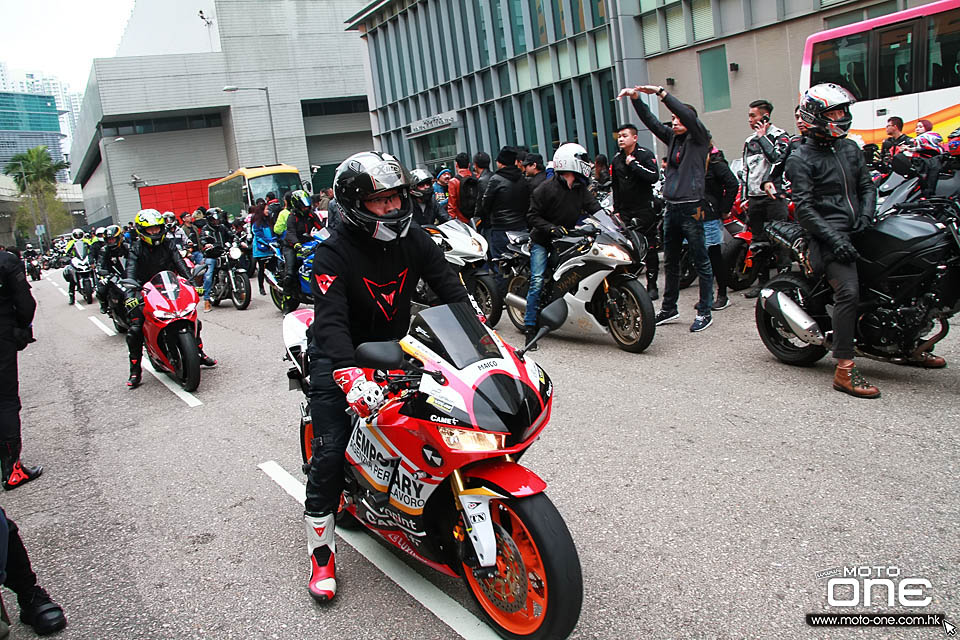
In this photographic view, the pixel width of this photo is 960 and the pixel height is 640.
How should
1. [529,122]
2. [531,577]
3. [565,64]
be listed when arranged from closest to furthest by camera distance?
1. [531,577]
2. [565,64]
3. [529,122]

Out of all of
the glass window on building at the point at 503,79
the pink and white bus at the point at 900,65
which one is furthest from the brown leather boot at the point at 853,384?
the glass window on building at the point at 503,79

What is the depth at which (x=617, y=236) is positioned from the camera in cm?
744

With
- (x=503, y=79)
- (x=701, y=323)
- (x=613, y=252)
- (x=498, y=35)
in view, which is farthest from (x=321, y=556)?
(x=498, y=35)

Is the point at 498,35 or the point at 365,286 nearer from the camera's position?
the point at 365,286

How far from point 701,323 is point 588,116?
18.7 m

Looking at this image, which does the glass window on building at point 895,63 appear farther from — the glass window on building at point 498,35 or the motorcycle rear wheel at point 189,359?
the glass window on building at point 498,35

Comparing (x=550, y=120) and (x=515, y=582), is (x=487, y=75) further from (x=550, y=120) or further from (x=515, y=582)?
(x=515, y=582)

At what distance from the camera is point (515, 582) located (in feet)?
9.95

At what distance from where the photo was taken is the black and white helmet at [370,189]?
337 cm

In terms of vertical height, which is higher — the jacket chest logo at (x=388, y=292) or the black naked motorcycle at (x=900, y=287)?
the jacket chest logo at (x=388, y=292)

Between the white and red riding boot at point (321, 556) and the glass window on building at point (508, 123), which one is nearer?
the white and red riding boot at point (321, 556)

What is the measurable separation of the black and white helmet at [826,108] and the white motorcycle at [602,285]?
213cm

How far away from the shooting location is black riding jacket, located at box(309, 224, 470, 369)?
3.47 meters

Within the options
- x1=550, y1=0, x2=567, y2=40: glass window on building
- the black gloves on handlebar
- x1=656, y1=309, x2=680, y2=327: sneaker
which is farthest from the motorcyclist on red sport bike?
x1=550, y1=0, x2=567, y2=40: glass window on building
